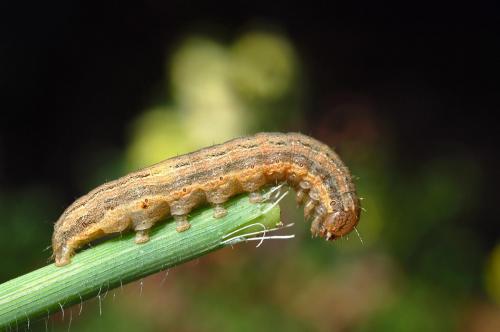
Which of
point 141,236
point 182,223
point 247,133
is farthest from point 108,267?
point 247,133

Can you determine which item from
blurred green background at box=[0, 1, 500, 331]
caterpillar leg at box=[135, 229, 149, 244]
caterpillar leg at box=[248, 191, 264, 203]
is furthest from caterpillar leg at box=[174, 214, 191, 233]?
blurred green background at box=[0, 1, 500, 331]

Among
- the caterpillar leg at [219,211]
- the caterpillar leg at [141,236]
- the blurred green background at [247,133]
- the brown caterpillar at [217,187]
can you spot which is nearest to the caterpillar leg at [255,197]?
the brown caterpillar at [217,187]

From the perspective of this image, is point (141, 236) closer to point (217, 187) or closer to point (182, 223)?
point (182, 223)

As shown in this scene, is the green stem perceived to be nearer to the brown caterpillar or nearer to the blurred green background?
Answer: the brown caterpillar

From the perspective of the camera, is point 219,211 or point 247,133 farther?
point 247,133

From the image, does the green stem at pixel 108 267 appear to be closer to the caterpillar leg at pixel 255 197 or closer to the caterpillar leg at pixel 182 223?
the caterpillar leg at pixel 182 223
